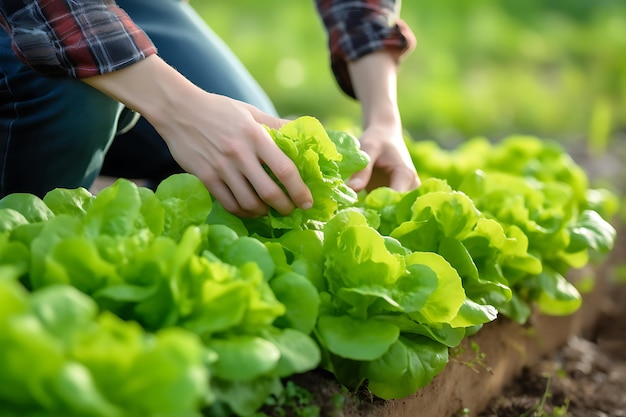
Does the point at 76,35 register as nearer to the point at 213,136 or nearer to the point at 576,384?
the point at 213,136

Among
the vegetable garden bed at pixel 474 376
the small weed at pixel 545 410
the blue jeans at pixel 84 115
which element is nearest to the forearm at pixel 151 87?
the blue jeans at pixel 84 115

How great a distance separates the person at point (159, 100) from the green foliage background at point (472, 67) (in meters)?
1.92

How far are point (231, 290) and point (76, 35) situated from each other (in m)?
0.54

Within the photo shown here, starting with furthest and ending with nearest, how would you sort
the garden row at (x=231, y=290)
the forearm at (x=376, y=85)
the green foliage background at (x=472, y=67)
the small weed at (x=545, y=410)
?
the green foliage background at (x=472, y=67) → the forearm at (x=376, y=85) → the small weed at (x=545, y=410) → the garden row at (x=231, y=290)

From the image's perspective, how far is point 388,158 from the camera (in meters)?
1.83

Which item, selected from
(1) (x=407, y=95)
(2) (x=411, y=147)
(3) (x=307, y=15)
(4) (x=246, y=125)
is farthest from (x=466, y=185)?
(3) (x=307, y=15)

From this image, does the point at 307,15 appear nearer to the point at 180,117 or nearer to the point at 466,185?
the point at 466,185

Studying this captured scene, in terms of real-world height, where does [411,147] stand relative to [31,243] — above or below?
below

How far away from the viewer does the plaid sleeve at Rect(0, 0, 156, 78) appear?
1.34m

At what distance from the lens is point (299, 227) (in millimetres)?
1430

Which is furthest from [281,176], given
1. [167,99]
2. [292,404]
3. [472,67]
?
[472,67]

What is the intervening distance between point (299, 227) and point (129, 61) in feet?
1.22

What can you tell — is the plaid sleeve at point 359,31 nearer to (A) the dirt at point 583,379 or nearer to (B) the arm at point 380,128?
(B) the arm at point 380,128

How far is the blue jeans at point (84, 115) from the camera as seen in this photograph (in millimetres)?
1622
